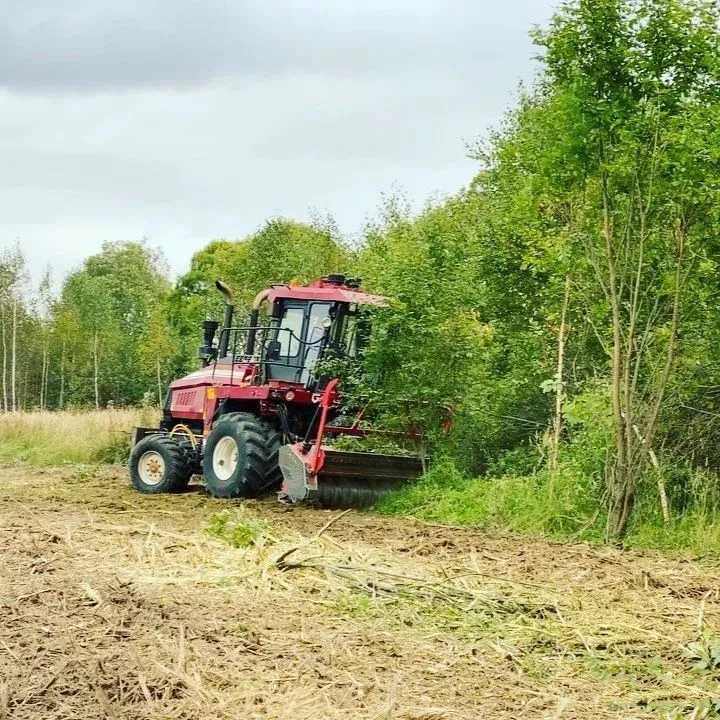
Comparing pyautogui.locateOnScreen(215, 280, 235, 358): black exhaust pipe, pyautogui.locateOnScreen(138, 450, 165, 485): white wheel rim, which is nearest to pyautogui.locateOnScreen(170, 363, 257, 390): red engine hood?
pyautogui.locateOnScreen(215, 280, 235, 358): black exhaust pipe

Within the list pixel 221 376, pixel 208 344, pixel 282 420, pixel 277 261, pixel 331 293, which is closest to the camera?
pixel 282 420

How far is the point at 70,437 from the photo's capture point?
993 inches

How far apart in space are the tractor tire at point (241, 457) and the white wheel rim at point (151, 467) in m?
1.44

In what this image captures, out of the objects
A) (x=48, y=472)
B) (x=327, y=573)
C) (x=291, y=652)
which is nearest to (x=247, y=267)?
(x=48, y=472)

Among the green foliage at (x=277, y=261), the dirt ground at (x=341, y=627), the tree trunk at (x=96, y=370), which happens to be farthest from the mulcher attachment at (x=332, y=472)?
the tree trunk at (x=96, y=370)

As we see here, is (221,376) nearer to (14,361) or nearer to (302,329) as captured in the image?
(302,329)

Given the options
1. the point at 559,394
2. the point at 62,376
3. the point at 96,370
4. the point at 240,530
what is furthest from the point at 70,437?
the point at 62,376

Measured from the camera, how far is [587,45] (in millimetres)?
11758

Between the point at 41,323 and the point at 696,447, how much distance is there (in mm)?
39923

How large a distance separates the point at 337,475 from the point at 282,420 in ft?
4.53

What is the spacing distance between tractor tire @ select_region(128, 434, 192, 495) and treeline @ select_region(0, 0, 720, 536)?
3.57m

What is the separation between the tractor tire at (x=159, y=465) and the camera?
17.1 m

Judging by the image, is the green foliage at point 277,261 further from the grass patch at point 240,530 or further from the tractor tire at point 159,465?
the grass patch at point 240,530

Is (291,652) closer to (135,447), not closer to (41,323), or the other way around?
(135,447)
